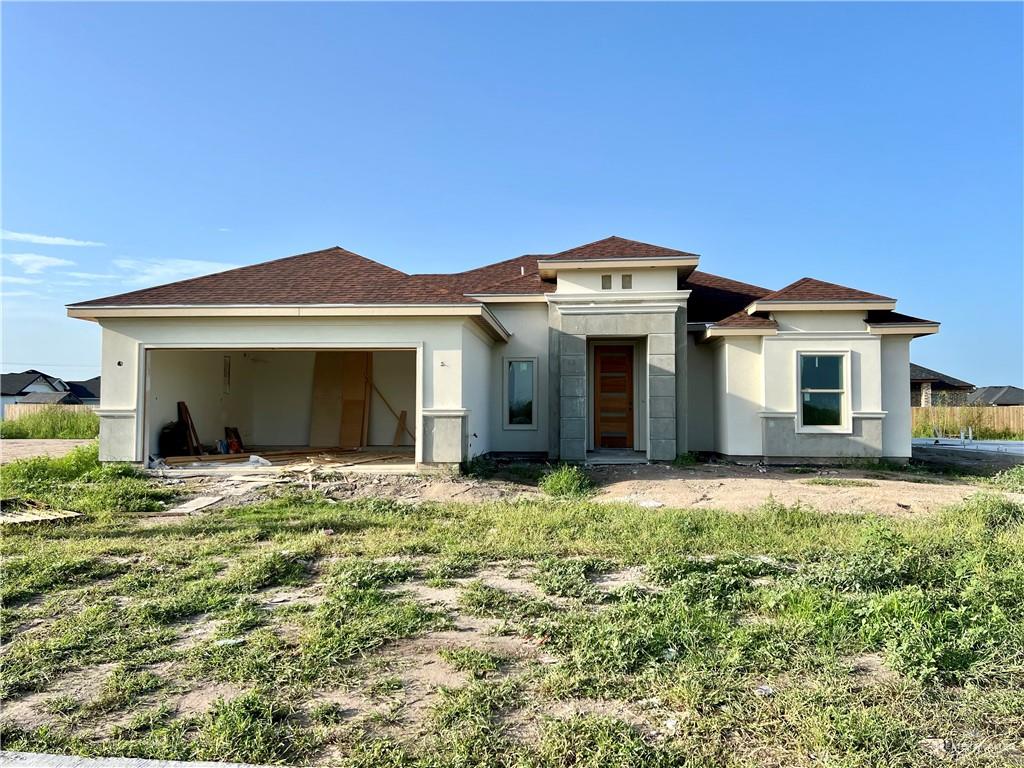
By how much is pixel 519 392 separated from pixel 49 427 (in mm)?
19123

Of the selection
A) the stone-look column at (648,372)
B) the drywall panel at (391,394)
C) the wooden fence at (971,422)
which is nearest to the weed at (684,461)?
the stone-look column at (648,372)

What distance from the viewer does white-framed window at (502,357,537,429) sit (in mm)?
15141

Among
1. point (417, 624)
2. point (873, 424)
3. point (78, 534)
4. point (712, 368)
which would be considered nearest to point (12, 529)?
point (78, 534)

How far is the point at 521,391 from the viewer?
15.2m

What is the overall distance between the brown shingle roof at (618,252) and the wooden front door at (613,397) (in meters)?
2.48

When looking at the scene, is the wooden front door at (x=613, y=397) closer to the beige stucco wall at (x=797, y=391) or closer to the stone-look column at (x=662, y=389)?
the stone-look column at (x=662, y=389)

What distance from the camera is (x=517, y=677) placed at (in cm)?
368

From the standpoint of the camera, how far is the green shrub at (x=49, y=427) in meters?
23.2

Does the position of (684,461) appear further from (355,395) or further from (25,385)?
(25,385)

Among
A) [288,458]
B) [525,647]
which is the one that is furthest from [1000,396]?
[525,647]

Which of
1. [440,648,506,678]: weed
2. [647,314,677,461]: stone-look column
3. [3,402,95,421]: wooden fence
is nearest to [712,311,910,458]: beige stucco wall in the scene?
[647,314,677,461]: stone-look column

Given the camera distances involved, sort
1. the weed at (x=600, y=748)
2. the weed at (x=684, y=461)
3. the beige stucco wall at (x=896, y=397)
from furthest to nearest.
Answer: the beige stucco wall at (x=896, y=397)
the weed at (x=684, y=461)
the weed at (x=600, y=748)

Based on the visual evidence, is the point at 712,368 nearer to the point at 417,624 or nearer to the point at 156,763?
the point at 417,624

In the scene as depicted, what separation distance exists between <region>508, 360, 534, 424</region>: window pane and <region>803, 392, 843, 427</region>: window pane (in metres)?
6.12
